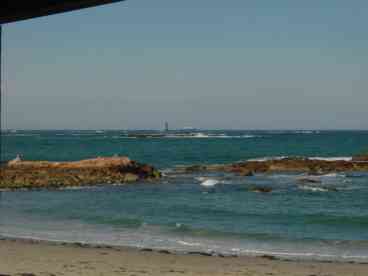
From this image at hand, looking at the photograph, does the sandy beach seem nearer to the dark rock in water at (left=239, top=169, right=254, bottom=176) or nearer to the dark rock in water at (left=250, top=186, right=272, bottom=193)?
the dark rock in water at (left=250, top=186, right=272, bottom=193)

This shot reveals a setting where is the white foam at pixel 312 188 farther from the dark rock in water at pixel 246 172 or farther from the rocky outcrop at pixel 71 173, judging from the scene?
the rocky outcrop at pixel 71 173

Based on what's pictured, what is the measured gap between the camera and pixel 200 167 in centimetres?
4566

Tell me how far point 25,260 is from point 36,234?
453cm

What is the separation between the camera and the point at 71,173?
116ft

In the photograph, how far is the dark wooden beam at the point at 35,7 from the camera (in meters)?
4.25

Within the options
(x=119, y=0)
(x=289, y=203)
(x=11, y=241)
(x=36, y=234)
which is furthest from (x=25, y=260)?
(x=289, y=203)

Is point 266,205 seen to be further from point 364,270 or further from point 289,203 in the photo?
point 364,270

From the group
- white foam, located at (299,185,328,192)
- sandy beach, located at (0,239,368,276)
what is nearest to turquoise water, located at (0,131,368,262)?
white foam, located at (299,185,328,192)

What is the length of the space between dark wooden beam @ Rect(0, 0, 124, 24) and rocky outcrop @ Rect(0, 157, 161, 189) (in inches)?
1088

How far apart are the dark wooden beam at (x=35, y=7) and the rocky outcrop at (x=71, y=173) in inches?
1088

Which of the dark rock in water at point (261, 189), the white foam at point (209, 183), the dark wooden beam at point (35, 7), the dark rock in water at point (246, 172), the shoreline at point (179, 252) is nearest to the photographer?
the dark wooden beam at point (35, 7)

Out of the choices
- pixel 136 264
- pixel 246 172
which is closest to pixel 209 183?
pixel 246 172

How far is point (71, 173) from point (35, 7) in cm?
3143

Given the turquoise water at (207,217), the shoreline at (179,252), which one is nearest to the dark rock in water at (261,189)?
the turquoise water at (207,217)
